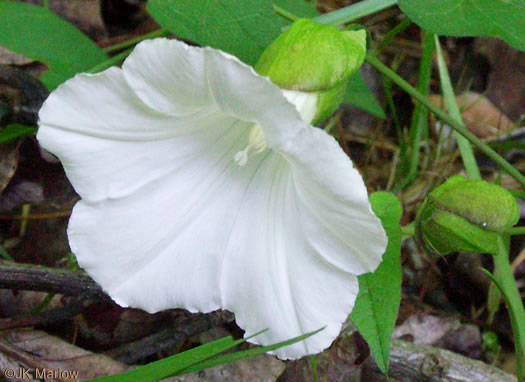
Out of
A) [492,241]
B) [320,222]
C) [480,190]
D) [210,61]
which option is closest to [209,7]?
[210,61]

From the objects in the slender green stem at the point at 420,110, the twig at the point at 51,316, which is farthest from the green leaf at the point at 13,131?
the slender green stem at the point at 420,110

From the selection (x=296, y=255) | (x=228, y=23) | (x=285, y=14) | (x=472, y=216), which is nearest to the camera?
(x=296, y=255)

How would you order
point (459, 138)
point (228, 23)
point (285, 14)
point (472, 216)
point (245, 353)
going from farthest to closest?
point (459, 138)
point (285, 14)
point (228, 23)
point (472, 216)
point (245, 353)

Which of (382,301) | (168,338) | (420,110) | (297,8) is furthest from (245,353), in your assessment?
(420,110)

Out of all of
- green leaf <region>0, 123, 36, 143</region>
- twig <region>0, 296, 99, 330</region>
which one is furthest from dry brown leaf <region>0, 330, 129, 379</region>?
green leaf <region>0, 123, 36, 143</region>

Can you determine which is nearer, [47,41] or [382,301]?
[382,301]

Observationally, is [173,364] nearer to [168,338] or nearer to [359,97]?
[168,338]

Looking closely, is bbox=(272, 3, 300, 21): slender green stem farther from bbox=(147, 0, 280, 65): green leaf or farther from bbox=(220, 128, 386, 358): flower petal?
bbox=(220, 128, 386, 358): flower petal
